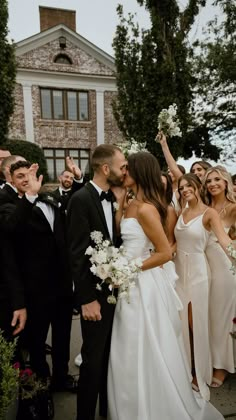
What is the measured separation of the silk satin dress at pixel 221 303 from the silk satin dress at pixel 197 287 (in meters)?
0.12

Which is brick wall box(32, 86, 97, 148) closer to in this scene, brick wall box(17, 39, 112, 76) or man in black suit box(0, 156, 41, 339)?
brick wall box(17, 39, 112, 76)

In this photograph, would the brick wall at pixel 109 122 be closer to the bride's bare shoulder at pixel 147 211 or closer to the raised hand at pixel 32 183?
the raised hand at pixel 32 183

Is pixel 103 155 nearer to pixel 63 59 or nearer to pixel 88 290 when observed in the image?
pixel 88 290

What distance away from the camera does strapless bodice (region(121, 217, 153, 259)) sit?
7.83ft

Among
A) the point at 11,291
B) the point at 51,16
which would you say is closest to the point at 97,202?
the point at 11,291

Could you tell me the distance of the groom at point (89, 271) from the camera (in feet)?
7.36

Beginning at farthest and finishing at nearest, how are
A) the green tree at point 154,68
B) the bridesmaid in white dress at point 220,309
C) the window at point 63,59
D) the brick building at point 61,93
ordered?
1. the window at point 63,59
2. the brick building at point 61,93
3. the green tree at point 154,68
4. the bridesmaid in white dress at point 220,309

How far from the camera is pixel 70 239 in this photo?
229 cm

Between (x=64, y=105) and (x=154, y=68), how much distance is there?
6.92 metres

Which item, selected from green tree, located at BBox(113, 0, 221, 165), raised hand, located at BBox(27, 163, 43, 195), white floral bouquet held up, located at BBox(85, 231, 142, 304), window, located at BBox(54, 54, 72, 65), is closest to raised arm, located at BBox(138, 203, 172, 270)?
white floral bouquet held up, located at BBox(85, 231, 142, 304)

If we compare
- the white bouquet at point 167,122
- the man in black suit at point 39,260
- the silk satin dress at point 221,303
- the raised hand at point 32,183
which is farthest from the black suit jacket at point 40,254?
the white bouquet at point 167,122

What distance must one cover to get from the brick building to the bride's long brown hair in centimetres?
1646

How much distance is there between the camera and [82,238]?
A: 7.35 feet

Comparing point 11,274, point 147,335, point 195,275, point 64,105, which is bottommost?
point 147,335
